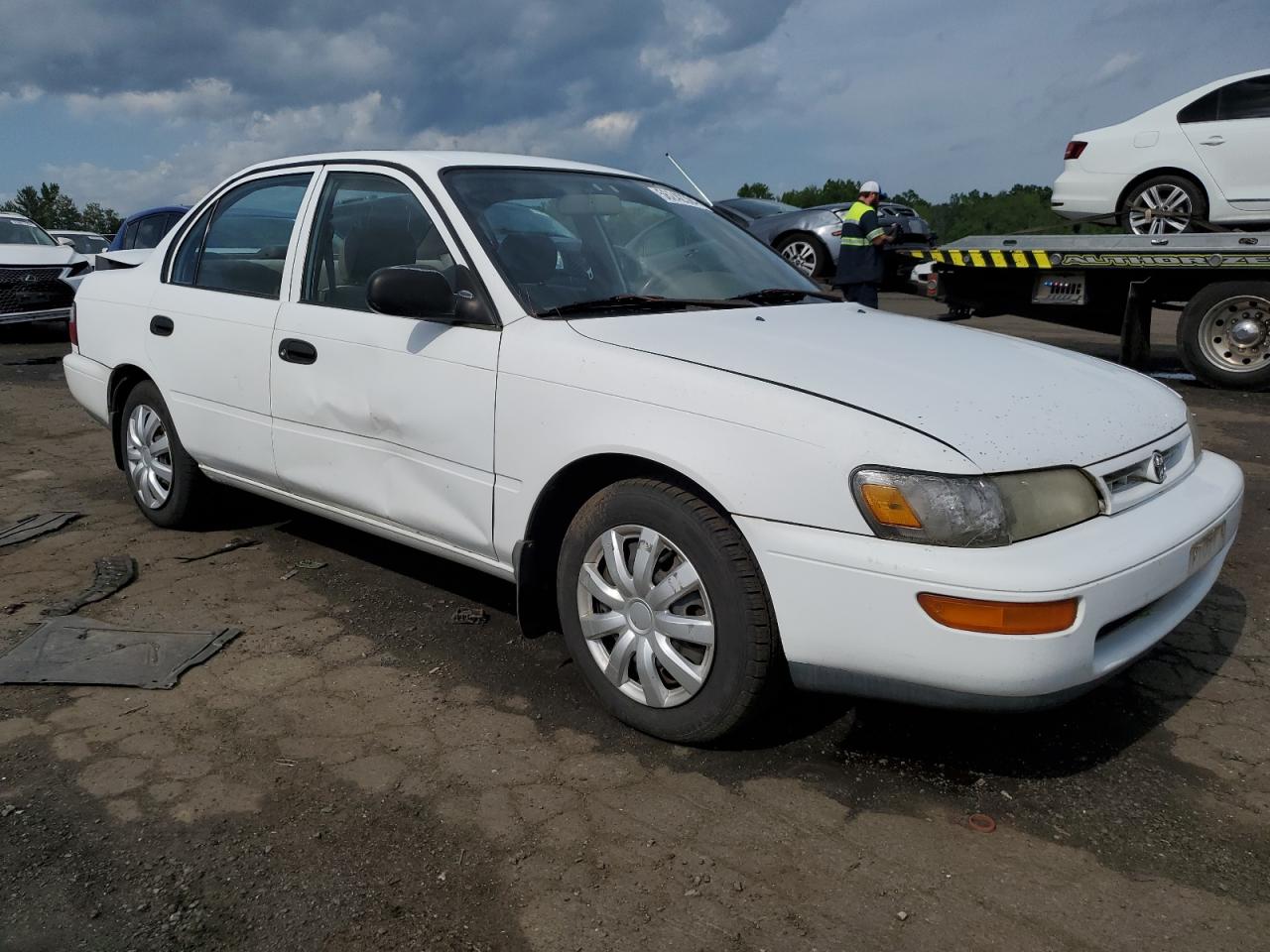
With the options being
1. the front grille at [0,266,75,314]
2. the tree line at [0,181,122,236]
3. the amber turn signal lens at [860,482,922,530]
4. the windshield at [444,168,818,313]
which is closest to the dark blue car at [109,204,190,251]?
the front grille at [0,266,75,314]

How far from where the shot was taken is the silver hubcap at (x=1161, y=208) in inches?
376

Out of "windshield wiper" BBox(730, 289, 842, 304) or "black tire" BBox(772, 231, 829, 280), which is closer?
"windshield wiper" BBox(730, 289, 842, 304)

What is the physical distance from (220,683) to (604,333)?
164cm

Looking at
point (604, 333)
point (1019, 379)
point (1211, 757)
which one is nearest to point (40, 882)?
point (604, 333)

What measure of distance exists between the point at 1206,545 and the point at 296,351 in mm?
2982

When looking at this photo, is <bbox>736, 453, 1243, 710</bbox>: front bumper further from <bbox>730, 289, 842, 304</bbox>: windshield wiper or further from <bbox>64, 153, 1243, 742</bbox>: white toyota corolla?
<bbox>730, 289, 842, 304</bbox>: windshield wiper

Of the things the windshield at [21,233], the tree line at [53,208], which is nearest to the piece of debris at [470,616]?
the windshield at [21,233]

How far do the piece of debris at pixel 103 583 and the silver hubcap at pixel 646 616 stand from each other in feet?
7.05

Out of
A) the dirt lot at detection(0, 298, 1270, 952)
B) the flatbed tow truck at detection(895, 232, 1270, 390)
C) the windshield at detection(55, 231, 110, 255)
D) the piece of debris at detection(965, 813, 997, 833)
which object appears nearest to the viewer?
the dirt lot at detection(0, 298, 1270, 952)

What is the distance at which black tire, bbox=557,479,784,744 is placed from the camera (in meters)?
2.71

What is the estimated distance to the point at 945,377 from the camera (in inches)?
115

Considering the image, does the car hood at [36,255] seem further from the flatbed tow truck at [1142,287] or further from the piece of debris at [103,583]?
the flatbed tow truck at [1142,287]

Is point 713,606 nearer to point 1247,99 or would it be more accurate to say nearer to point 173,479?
point 173,479

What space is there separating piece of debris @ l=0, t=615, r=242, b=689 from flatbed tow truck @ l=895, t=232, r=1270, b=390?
7.12 meters
